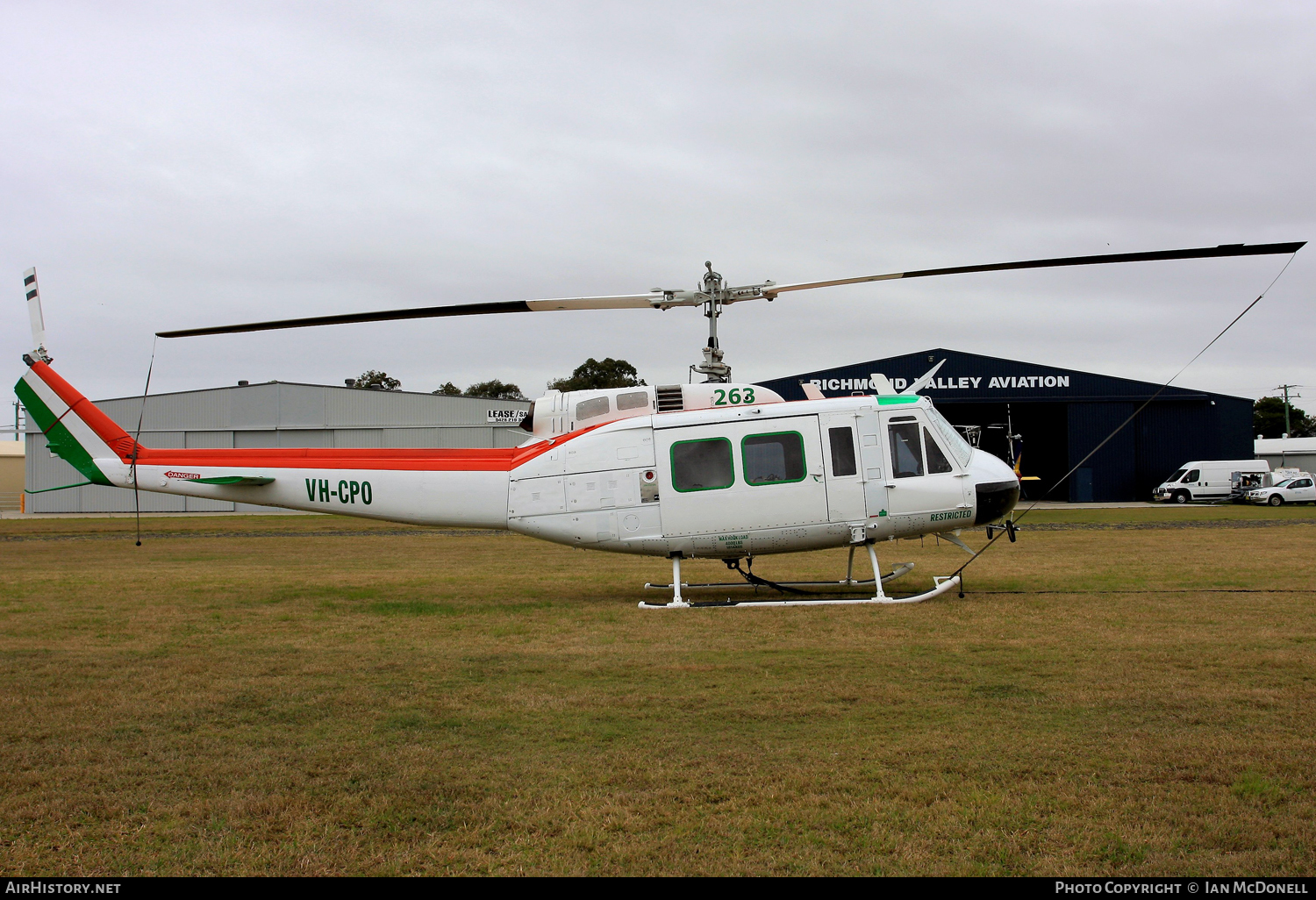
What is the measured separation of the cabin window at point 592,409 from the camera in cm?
1284

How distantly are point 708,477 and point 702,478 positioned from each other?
0.27ft

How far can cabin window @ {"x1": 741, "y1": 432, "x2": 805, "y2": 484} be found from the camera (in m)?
11.9

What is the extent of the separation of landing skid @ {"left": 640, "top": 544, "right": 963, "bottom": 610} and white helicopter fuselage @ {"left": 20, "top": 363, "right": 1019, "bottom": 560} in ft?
1.92

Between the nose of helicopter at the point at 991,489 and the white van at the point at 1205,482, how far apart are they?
3857cm

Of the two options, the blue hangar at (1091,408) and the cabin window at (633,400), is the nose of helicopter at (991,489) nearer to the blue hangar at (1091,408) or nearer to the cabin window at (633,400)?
the cabin window at (633,400)

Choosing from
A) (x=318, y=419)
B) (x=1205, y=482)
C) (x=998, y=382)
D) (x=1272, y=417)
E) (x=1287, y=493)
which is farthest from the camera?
(x=1272, y=417)

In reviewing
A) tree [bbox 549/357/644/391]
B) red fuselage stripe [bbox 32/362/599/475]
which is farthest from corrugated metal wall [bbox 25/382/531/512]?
red fuselage stripe [bbox 32/362/599/475]

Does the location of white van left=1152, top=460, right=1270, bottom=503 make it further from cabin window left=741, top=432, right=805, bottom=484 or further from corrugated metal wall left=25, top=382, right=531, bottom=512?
cabin window left=741, top=432, right=805, bottom=484

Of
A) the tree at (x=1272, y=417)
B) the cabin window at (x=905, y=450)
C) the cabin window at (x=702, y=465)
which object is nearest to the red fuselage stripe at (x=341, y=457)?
the cabin window at (x=702, y=465)

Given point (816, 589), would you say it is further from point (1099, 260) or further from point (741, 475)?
point (1099, 260)

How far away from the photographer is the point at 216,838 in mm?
4371

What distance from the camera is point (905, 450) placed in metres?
12.0

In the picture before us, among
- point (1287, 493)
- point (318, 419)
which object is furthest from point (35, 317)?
point (1287, 493)

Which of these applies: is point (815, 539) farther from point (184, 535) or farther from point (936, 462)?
point (184, 535)
